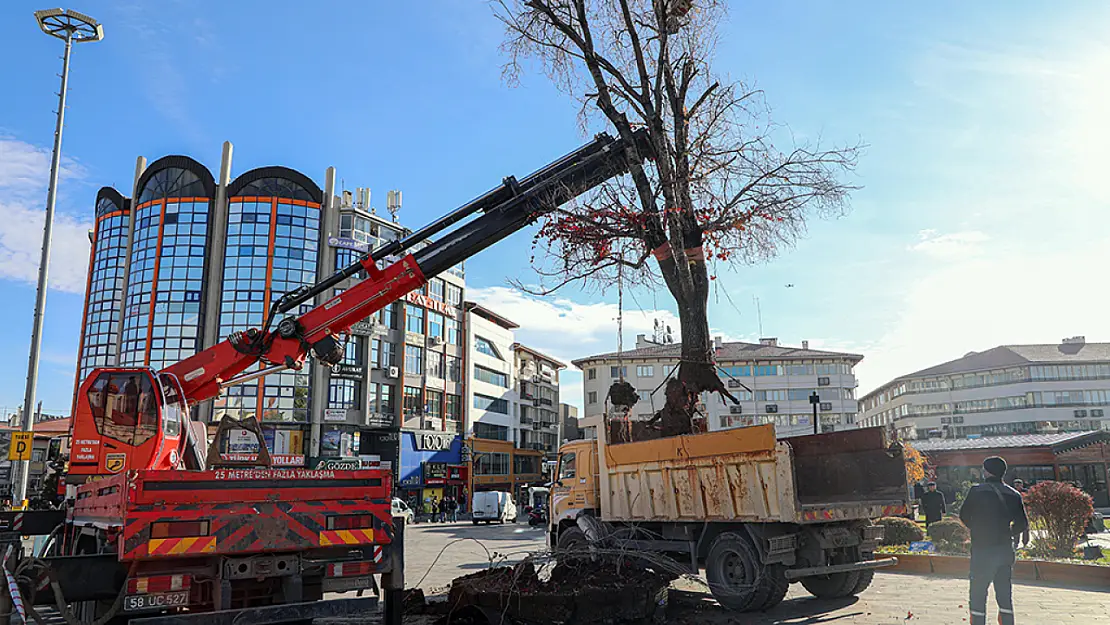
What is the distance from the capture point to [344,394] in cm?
5009

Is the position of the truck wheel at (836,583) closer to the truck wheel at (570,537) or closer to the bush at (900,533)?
the truck wheel at (570,537)

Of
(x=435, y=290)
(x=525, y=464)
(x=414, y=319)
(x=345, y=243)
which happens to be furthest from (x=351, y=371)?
(x=525, y=464)

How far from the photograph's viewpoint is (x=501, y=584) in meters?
8.74

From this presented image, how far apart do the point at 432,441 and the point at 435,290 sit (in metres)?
10.9

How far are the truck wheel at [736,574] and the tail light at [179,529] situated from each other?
6.40 metres

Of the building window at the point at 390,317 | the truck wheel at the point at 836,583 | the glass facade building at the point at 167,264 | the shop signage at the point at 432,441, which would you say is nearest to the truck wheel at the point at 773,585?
the truck wheel at the point at 836,583

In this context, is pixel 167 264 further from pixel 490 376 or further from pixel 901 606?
pixel 901 606

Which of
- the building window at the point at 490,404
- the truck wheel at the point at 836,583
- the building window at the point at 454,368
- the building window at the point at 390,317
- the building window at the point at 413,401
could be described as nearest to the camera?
the truck wheel at the point at 836,583

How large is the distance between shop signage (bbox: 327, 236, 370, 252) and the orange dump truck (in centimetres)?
3943

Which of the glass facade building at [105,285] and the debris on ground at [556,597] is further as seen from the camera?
the glass facade building at [105,285]

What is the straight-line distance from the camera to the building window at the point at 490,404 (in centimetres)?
6398

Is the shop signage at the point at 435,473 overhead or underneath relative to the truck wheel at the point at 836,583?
overhead

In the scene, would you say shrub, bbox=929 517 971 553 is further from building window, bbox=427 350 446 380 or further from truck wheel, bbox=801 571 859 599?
building window, bbox=427 350 446 380

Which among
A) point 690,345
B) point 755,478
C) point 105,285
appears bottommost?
point 755,478
